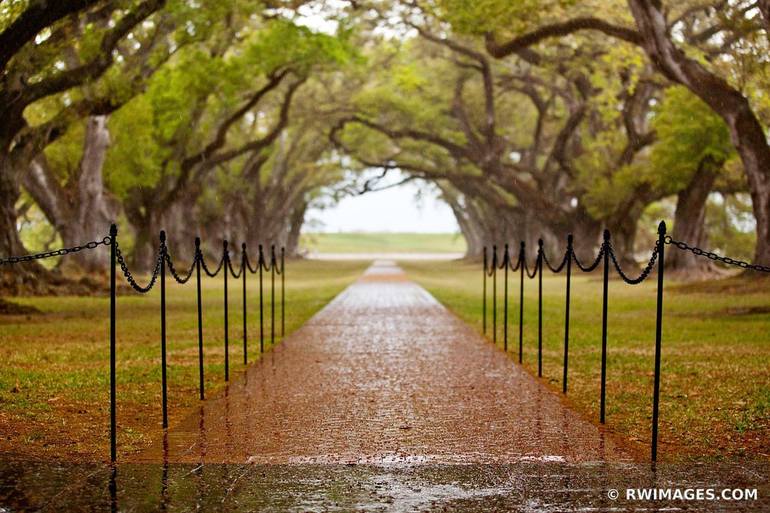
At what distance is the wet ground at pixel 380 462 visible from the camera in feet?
16.6

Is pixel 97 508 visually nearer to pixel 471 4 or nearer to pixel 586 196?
pixel 471 4

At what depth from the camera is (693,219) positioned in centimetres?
3073

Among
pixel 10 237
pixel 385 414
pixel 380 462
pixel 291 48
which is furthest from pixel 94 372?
pixel 291 48

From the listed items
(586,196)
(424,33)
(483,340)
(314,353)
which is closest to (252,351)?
(314,353)

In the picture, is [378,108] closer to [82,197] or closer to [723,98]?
[82,197]

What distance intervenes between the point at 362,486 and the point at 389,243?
478ft

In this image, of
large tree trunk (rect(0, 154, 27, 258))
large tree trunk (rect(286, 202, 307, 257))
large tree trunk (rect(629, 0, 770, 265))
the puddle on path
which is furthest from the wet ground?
large tree trunk (rect(286, 202, 307, 257))

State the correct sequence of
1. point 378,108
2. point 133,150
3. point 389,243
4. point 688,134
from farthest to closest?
point 389,243, point 378,108, point 133,150, point 688,134

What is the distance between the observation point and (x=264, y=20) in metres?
26.6

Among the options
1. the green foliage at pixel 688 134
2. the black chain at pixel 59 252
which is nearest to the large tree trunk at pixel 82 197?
the green foliage at pixel 688 134

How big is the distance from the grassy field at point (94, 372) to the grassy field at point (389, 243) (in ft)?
338

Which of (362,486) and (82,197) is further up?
(82,197)

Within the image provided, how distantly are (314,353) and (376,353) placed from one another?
2.50 ft

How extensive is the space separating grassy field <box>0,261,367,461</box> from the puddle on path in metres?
0.85
